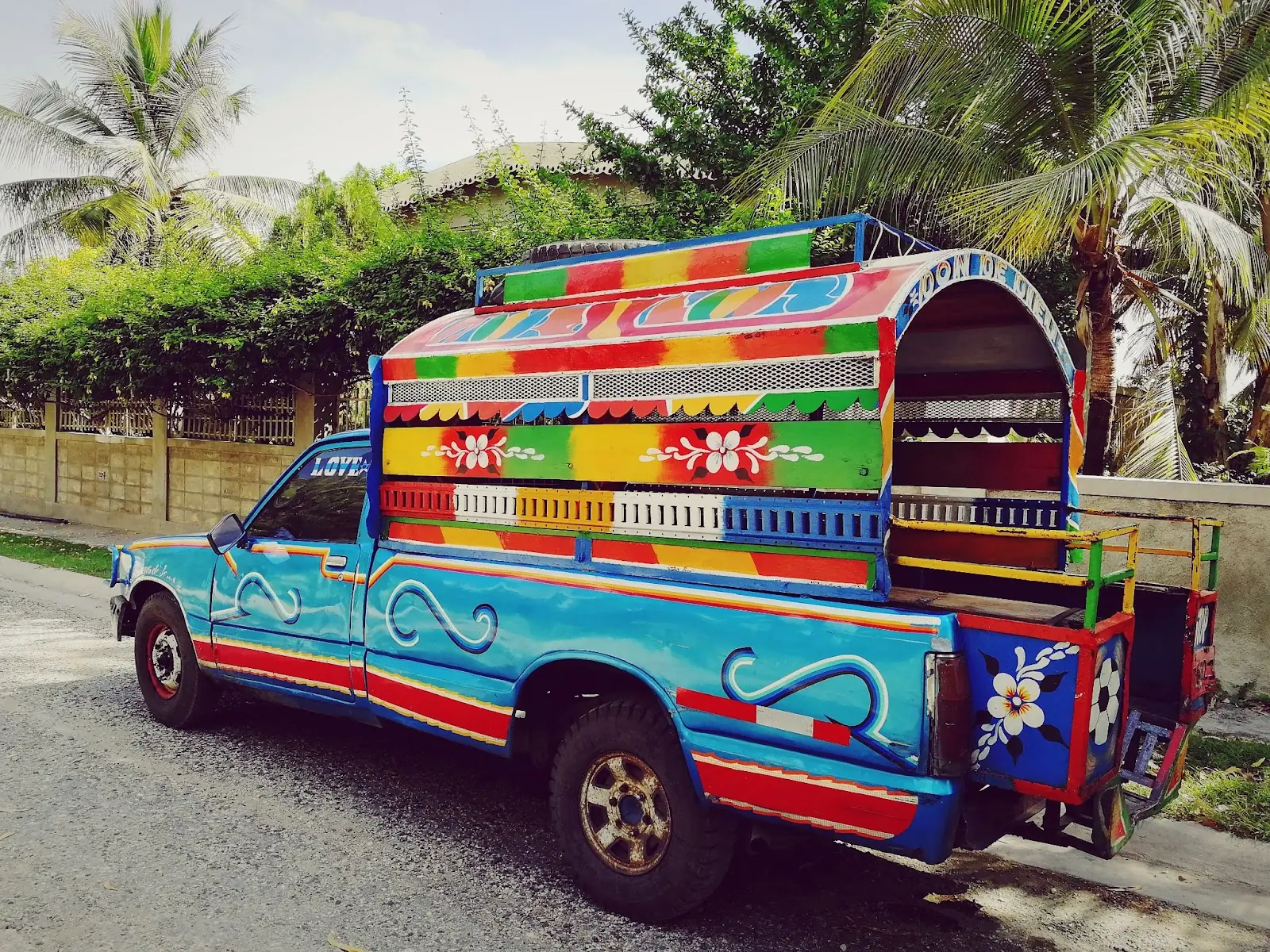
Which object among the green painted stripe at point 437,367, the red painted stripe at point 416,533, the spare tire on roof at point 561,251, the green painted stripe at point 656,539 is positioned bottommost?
the red painted stripe at point 416,533

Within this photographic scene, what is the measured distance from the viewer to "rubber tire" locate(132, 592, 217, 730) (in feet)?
17.5

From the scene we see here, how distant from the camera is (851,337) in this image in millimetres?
3088

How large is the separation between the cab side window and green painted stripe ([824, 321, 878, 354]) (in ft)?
7.91

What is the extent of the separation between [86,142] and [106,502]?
32.6 feet

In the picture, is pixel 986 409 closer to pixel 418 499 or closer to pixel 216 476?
pixel 418 499

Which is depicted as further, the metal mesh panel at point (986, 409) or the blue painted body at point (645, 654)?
the metal mesh panel at point (986, 409)

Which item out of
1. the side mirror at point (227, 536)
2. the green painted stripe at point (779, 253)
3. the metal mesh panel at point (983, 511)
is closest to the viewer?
the green painted stripe at point (779, 253)

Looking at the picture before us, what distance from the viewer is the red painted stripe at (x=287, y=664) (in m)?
4.48

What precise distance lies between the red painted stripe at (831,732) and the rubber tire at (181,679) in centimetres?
374

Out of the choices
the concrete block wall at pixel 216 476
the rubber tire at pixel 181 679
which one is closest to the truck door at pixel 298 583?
the rubber tire at pixel 181 679

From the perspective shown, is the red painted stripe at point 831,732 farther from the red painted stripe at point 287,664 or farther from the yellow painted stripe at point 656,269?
the red painted stripe at point 287,664

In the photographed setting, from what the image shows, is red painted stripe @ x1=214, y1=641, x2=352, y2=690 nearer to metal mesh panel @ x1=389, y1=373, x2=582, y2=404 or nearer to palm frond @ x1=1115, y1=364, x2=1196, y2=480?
metal mesh panel @ x1=389, y1=373, x2=582, y2=404

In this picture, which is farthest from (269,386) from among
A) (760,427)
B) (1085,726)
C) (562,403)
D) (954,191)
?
(1085,726)

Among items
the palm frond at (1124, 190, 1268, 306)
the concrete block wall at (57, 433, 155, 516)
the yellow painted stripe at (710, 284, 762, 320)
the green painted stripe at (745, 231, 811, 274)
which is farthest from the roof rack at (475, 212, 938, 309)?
the concrete block wall at (57, 433, 155, 516)
